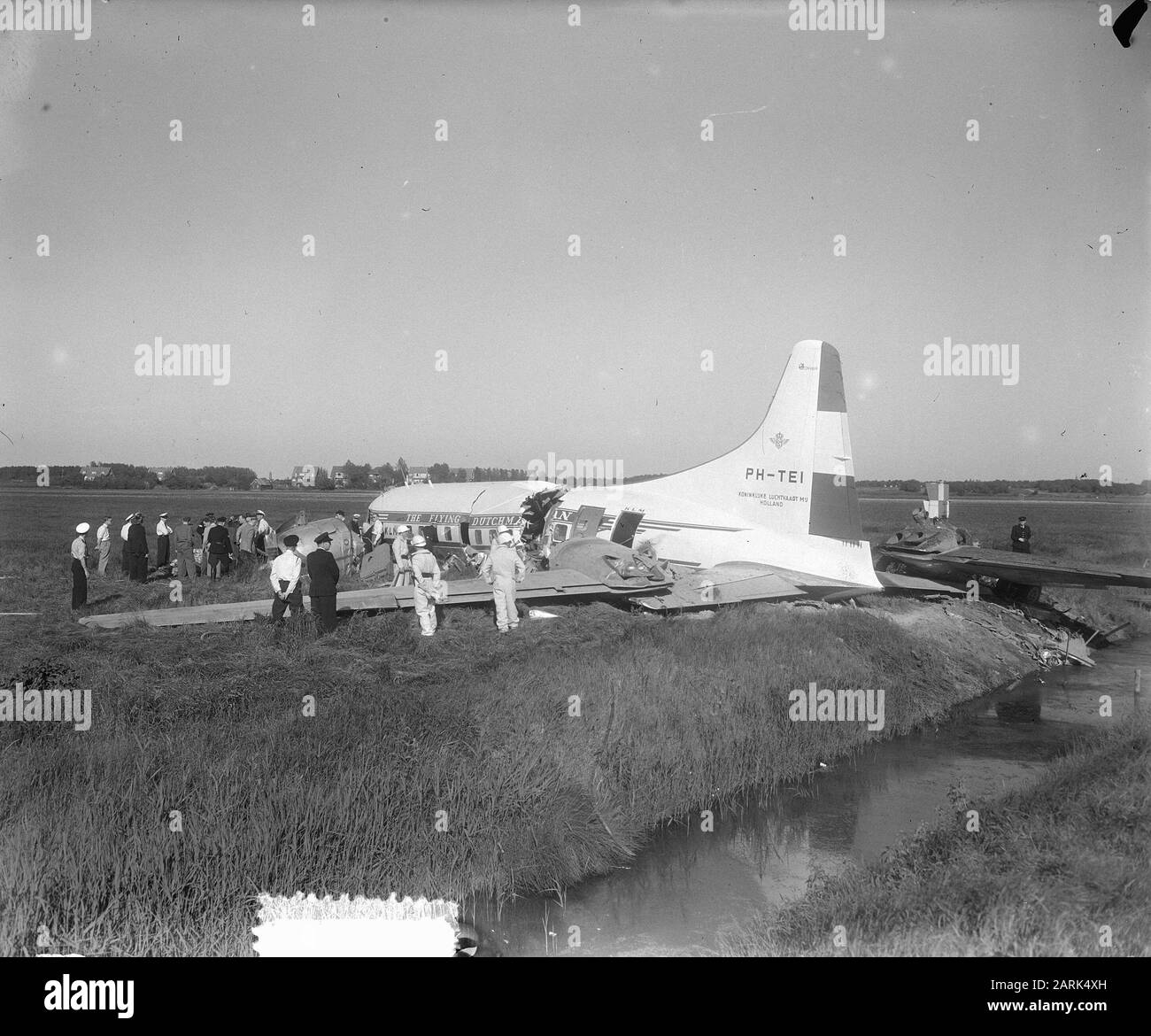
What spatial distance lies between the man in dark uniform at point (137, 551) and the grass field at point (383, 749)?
6162 mm

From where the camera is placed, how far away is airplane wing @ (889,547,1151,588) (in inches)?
663

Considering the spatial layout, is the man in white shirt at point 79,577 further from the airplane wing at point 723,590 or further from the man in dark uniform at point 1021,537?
the man in dark uniform at point 1021,537

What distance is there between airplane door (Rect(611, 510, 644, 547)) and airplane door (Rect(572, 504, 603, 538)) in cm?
49

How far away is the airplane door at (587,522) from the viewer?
19.8 meters

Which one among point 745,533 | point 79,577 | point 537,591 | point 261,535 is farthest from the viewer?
point 261,535

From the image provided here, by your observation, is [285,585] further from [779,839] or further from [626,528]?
[779,839]

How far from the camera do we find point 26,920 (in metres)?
5.77

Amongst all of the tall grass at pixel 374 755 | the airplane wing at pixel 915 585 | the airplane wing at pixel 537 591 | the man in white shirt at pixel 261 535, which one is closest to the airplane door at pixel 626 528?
the airplane wing at pixel 537 591

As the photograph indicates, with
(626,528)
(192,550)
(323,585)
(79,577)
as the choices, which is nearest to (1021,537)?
(626,528)

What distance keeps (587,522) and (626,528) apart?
3.52 feet

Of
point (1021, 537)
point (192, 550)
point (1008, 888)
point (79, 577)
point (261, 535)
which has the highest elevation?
point (261, 535)

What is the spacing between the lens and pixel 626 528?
19531 millimetres
